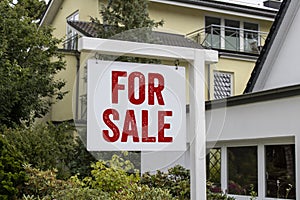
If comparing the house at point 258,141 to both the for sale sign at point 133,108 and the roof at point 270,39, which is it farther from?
the for sale sign at point 133,108

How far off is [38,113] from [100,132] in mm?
13575

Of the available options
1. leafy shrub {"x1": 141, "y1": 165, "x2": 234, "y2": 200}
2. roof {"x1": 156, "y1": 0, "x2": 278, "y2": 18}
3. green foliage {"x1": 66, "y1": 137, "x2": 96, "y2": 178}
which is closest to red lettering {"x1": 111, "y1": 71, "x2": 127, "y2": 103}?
leafy shrub {"x1": 141, "y1": 165, "x2": 234, "y2": 200}

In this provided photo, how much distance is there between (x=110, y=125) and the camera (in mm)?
5934

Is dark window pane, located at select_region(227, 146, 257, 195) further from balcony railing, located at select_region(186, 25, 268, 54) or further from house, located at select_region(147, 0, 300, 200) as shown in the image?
balcony railing, located at select_region(186, 25, 268, 54)

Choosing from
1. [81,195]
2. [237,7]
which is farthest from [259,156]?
[237,7]

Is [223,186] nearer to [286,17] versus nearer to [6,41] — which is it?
[286,17]

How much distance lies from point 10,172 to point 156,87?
3788 mm

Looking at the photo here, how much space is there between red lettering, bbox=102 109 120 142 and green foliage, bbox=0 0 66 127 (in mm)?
10923

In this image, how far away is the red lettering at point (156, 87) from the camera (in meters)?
6.14

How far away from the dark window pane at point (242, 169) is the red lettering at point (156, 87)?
23.0ft

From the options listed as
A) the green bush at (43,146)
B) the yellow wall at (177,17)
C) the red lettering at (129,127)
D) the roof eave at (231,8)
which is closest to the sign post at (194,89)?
the red lettering at (129,127)

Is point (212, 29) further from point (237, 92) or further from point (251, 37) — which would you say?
point (237, 92)

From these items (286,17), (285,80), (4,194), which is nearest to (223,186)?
(285,80)

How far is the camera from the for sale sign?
19.4 ft
